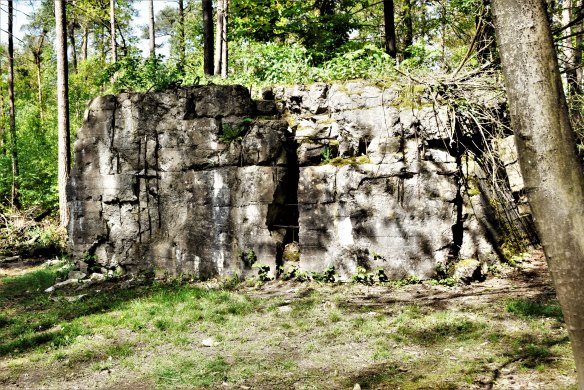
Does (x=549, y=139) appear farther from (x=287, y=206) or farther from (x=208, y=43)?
(x=208, y=43)

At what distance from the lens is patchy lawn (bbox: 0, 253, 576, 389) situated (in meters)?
4.84

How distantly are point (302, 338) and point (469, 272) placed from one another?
136 inches

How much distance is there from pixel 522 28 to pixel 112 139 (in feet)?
33.6

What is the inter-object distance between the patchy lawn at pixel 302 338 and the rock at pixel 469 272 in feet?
0.57

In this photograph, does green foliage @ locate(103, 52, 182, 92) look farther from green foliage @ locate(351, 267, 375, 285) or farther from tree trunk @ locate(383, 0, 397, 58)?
tree trunk @ locate(383, 0, 397, 58)

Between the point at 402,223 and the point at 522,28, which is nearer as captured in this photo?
the point at 522,28

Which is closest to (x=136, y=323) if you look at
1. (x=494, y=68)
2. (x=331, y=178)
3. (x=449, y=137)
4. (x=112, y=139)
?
(x=331, y=178)

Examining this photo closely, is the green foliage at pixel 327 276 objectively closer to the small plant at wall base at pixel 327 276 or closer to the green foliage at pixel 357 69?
the small plant at wall base at pixel 327 276

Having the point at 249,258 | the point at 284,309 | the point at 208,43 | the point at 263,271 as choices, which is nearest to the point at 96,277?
the point at 249,258

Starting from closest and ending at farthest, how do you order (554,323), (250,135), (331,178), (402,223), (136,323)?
(554,323), (136,323), (402,223), (331,178), (250,135)

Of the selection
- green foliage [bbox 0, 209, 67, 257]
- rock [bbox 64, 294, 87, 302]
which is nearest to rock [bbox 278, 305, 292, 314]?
rock [bbox 64, 294, 87, 302]

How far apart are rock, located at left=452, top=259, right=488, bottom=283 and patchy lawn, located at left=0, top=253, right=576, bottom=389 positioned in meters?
0.17

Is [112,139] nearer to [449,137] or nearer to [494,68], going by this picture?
[449,137]

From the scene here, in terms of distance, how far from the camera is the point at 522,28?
2.21 metres
